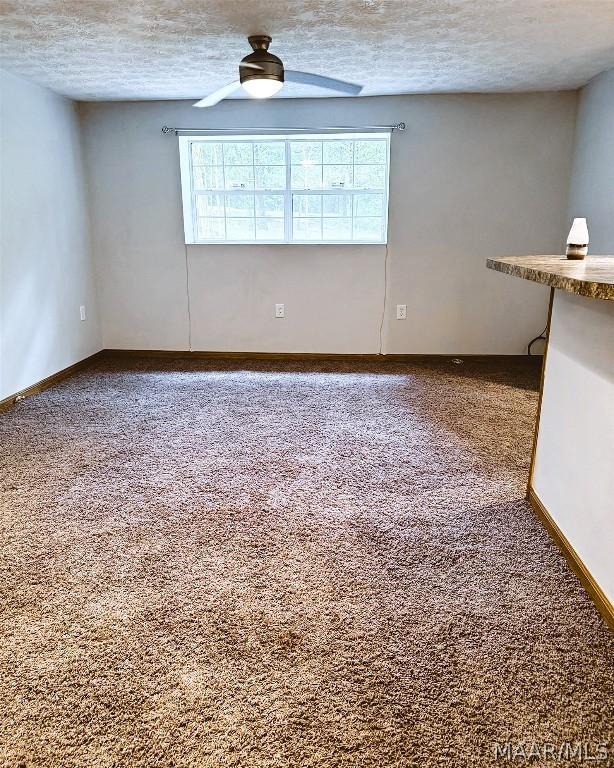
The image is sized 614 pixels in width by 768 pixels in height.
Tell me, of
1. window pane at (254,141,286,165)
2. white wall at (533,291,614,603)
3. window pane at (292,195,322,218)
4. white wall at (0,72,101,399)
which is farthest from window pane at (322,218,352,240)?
white wall at (533,291,614,603)

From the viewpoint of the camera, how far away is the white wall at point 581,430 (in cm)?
177

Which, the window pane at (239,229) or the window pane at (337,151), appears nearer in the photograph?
the window pane at (337,151)

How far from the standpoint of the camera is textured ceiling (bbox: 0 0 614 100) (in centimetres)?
261

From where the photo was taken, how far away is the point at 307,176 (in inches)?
189

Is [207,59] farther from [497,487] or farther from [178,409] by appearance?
[497,487]

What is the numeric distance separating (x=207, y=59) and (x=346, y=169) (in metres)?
1.66

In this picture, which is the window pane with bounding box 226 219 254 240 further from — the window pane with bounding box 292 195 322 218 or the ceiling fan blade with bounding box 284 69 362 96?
the ceiling fan blade with bounding box 284 69 362 96

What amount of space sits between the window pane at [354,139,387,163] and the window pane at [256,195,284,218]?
→ 74cm

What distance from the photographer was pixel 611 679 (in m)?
1.52

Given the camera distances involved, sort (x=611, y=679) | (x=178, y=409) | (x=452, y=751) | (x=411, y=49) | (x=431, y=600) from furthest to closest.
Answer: (x=178, y=409) < (x=411, y=49) < (x=431, y=600) < (x=611, y=679) < (x=452, y=751)

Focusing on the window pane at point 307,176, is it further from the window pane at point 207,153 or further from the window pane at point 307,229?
the window pane at point 207,153

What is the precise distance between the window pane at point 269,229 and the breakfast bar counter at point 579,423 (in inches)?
118

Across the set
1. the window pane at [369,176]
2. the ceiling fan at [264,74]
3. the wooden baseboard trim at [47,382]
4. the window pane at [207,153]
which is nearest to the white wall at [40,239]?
the wooden baseboard trim at [47,382]

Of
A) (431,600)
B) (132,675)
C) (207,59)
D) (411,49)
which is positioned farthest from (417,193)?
(132,675)
